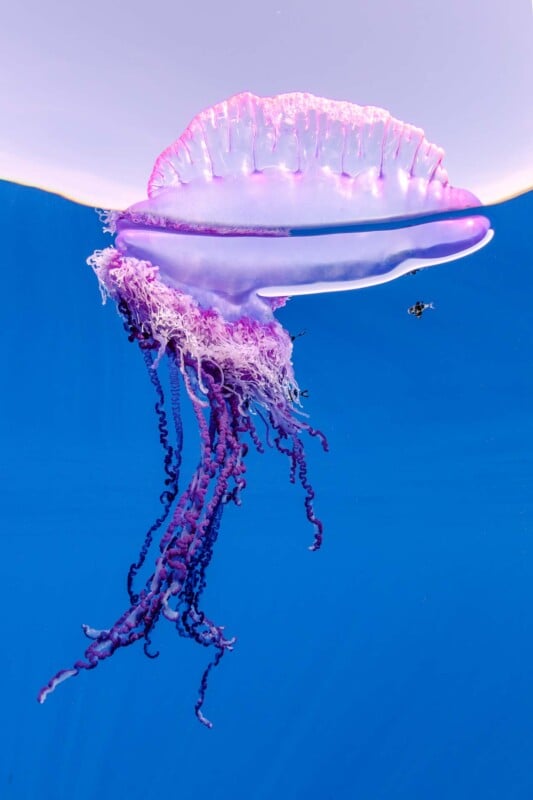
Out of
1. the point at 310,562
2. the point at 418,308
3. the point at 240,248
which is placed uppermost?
the point at 310,562

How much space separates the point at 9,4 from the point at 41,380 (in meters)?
4.07

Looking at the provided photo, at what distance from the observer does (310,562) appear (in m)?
9.95

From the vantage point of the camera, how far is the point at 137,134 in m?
2.55

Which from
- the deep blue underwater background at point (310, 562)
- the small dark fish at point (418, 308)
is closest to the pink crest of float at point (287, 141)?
the deep blue underwater background at point (310, 562)

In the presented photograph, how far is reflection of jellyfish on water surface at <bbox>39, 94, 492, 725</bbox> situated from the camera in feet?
7.07

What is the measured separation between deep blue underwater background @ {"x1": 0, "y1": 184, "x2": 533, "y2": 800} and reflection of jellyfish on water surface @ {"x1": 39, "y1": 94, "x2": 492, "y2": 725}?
152 centimetres

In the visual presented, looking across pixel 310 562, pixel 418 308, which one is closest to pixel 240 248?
pixel 418 308

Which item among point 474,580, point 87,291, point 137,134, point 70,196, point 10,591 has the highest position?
point 474,580

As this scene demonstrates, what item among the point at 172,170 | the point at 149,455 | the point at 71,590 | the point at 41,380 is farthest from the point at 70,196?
the point at 71,590

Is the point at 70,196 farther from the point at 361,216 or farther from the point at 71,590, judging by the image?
the point at 71,590

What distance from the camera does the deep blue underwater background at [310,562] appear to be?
5355mm

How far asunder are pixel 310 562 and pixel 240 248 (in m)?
8.18

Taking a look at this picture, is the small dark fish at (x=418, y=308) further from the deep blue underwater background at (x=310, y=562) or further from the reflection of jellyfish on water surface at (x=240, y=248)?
the reflection of jellyfish on water surface at (x=240, y=248)

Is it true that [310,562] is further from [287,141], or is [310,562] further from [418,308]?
[287,141]
